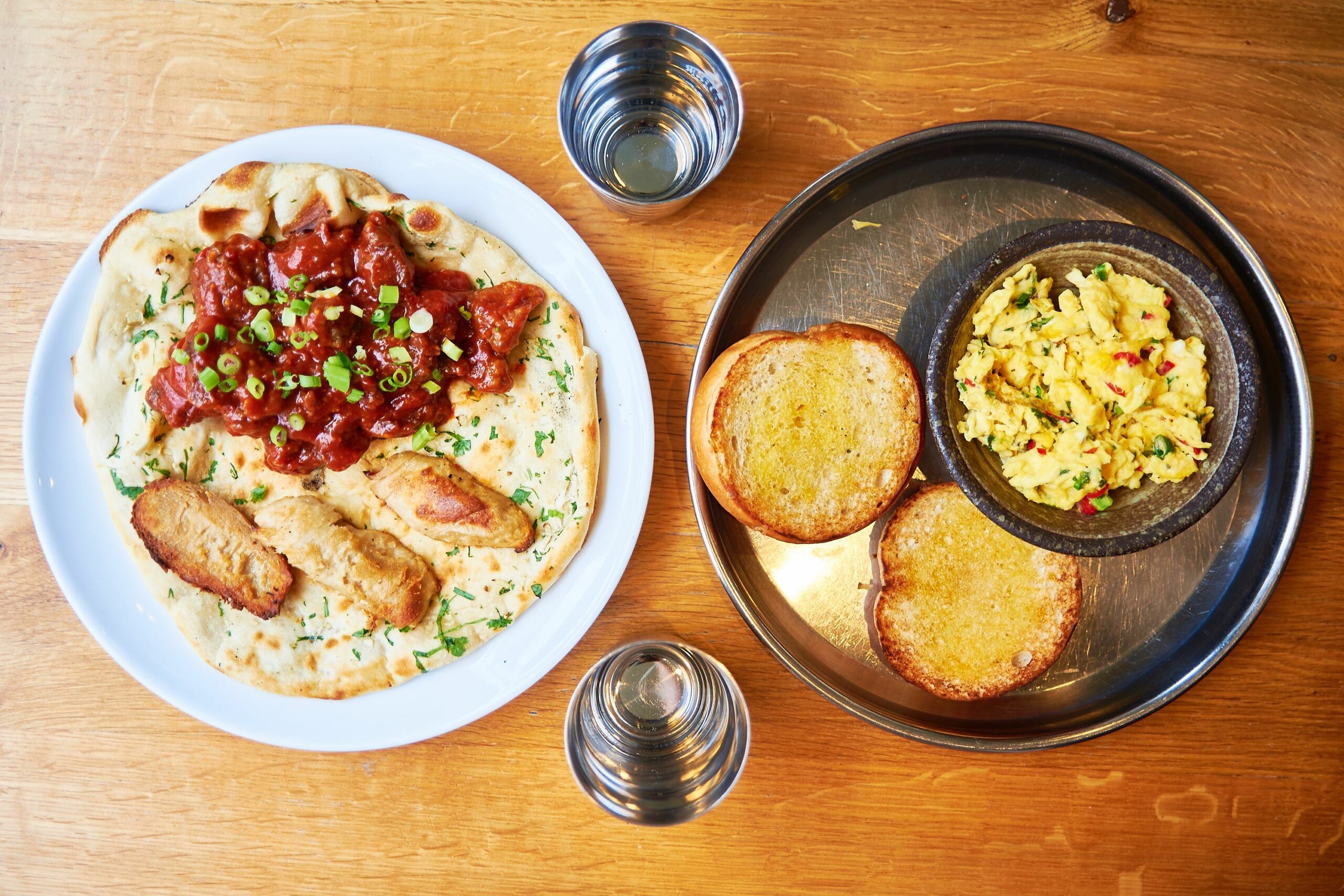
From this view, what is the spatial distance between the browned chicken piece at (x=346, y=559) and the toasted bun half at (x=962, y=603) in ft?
4.65

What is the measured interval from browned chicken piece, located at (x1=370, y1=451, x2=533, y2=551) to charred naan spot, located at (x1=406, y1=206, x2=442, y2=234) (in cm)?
67

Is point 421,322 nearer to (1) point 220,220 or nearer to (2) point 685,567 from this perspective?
(1) point 220,220

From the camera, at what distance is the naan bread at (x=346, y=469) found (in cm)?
231

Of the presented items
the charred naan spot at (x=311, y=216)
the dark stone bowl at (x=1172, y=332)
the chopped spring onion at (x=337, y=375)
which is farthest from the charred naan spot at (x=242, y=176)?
the dark stone bowl at (x=1172, y=332)

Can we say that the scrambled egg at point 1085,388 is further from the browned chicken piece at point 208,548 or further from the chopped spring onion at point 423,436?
the browned chicken piece at point 208,548

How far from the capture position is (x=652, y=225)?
8.28 feet

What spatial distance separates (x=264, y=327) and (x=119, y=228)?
605 mm

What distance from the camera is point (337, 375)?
2.20 meters

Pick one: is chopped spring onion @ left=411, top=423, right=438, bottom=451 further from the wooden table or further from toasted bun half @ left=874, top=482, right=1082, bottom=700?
toasted bun half @ left=874, top=482, right=1082, bottom=700

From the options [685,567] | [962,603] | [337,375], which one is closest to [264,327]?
[337,375]

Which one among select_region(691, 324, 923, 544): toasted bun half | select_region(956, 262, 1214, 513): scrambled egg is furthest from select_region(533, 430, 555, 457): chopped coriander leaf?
select_region(956, 262, 1214, 513): scrambled egg

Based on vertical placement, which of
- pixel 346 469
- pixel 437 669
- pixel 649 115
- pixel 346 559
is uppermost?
pixel 649 115

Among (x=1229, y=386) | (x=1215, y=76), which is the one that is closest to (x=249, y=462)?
(x=1229, y=386)

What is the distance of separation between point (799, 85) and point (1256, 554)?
205 cm
